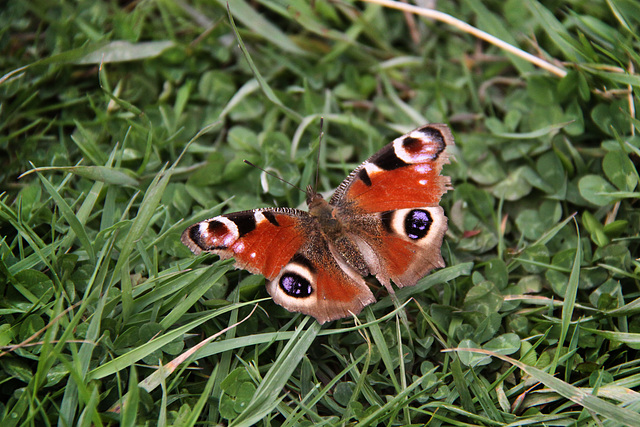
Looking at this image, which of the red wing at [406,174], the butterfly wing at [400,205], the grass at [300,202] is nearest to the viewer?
the grass at [300,202]

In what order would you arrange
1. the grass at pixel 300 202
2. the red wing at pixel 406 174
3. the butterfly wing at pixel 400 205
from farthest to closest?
the red wing at pixel 406 174
the butterfly wing at pixel 400 205
the grass at pixel 300 202

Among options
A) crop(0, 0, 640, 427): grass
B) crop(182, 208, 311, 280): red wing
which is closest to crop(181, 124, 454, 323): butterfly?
crop(182, 208, 311, 280): red wing

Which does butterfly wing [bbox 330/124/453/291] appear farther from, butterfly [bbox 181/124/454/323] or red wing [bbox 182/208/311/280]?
red wing [bbox 182/208/311/280]

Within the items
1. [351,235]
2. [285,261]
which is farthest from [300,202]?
[285,261]

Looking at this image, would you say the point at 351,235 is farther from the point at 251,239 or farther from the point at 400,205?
the point at 251,239

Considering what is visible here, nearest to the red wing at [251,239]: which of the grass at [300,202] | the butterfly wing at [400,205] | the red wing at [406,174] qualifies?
the grass at [300,202]

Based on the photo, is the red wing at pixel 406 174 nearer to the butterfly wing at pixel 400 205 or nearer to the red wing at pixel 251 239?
the butterfly wing at pixel 400 205
